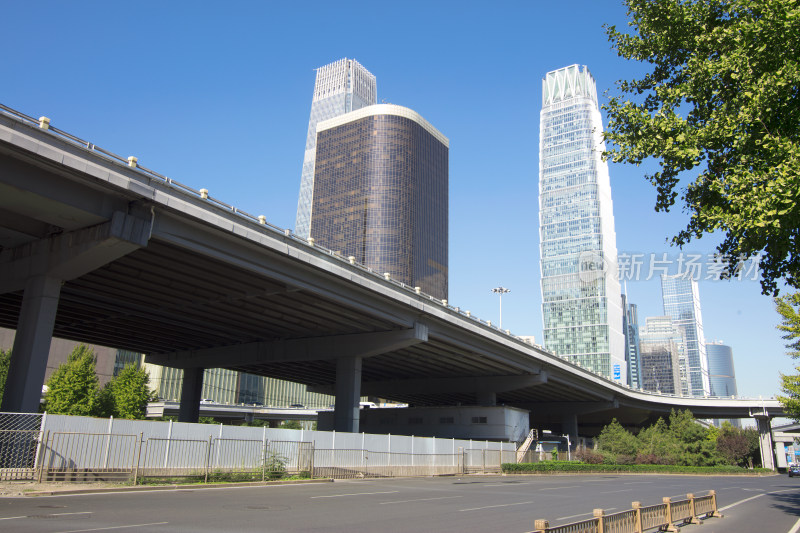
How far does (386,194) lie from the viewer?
553 ft

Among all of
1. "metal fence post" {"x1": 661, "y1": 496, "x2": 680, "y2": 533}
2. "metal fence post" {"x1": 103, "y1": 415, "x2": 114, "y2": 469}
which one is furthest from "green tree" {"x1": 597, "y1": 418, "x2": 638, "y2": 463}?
"metal fence post" {"x1": 103, "y1": 415, "x2": 114, "y2": 469}

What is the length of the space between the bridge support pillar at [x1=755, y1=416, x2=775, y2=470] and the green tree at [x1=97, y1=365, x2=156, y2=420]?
3608 inches

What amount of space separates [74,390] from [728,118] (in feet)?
220

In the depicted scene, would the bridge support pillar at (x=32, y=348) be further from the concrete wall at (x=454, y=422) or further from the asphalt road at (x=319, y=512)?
the concrete wall at (x=454, y=422)

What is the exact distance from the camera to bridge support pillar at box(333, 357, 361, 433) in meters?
49.3

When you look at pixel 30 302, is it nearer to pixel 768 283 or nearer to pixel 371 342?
pixel 371 342

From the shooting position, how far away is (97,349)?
108 m

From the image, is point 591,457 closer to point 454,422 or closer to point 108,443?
point 454,422

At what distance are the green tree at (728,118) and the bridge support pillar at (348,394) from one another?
3427cm

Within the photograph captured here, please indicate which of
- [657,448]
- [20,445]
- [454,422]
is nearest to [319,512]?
[20,445]

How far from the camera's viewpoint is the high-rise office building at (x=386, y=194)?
167875 mm

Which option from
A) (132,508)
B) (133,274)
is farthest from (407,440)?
(132,508)

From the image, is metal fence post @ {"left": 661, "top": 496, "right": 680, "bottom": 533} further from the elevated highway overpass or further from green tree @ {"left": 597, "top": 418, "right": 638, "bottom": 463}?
green tree @ {"left": 597, "top": 418, "right": 638, "bottom": 463}

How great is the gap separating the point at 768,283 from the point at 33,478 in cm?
2560
